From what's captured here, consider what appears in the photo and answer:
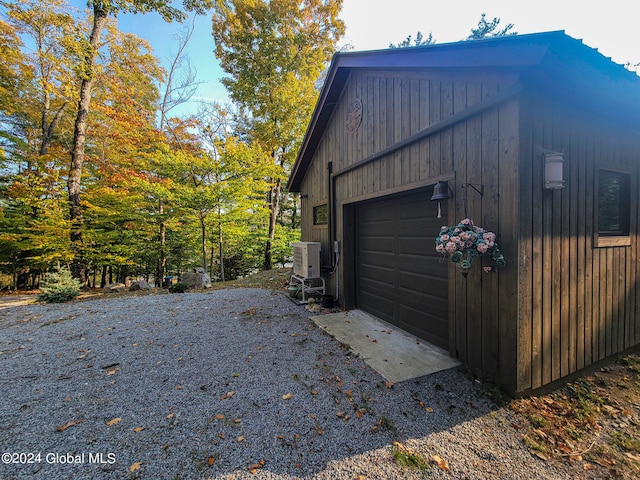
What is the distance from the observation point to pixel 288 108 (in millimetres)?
10820

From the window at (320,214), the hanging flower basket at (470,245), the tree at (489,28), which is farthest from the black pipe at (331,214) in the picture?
the tree at (489,28)

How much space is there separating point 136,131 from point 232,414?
11.1 meters

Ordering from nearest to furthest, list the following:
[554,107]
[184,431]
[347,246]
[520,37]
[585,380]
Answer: [184,431] → [520,37] → [554,107] → [585,380] → [347,246]

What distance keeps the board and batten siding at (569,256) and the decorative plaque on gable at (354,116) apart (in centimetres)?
299

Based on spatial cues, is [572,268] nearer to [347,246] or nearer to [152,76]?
[347,246]

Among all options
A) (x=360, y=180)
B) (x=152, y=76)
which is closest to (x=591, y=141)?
(x=360, y=180)

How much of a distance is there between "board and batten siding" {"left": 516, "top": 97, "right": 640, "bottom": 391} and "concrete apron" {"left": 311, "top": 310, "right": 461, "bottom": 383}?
93 cm

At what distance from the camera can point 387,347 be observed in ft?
11.9

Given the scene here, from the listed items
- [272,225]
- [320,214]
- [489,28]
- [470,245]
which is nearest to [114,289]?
[272,225]

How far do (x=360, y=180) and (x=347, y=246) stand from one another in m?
1.40

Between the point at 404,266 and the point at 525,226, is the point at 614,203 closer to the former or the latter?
the point at 525,226

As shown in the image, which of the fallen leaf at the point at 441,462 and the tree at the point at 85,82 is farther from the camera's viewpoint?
the tree at the point at 85,82

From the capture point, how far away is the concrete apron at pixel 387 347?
118 inches

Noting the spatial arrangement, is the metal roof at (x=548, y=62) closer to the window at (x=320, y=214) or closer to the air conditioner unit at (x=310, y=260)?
the window at (x=320, y=214)
